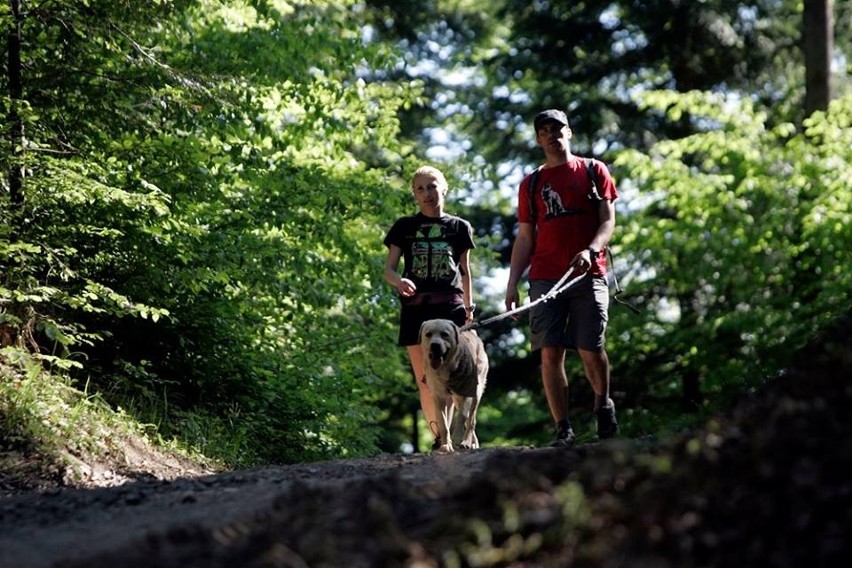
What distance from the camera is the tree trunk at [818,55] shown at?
1822cm

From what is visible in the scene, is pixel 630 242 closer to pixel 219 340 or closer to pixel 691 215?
pixel 691 215

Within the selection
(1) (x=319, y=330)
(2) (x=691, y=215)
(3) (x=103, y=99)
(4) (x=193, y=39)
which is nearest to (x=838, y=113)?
(2) (x=691, y=215)

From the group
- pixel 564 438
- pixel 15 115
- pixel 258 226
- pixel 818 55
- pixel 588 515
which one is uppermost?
pixel 818 55

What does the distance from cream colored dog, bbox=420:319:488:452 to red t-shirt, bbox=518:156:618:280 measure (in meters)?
0.83

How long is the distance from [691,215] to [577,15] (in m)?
5.98

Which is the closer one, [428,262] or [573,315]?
[573,315]

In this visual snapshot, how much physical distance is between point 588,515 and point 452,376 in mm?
4695

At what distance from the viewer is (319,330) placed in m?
14.8

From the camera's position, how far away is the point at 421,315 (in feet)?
29.3

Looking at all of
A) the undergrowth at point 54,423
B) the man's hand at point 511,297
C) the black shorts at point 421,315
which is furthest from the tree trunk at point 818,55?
the undergrowth at point 54,423

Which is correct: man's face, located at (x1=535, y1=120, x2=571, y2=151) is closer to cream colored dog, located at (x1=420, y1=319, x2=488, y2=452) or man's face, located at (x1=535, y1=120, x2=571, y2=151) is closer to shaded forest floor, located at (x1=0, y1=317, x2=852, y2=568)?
cream colored dog, located at (x1=420, y1=319, x2=488, y2=452)

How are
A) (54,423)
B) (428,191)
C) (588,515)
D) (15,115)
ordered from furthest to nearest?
(15,115) → (428,191) → (54,423) → (588,515)

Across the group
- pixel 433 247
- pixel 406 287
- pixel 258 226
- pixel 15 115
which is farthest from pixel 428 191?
pixel 15 115

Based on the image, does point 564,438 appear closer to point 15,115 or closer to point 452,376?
point 452,376
